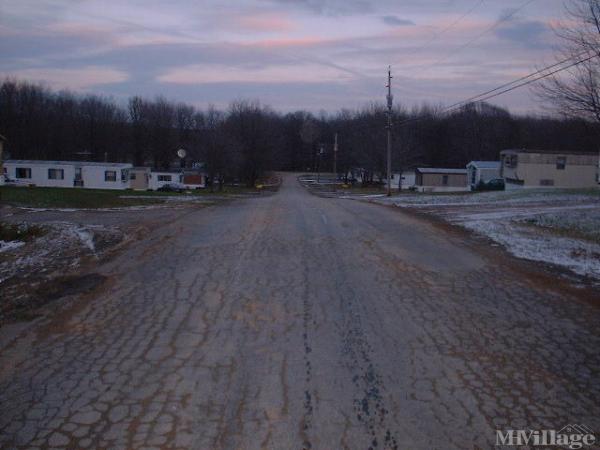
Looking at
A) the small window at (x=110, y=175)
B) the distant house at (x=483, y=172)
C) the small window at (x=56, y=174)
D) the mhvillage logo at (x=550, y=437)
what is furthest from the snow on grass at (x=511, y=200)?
the small window at (x=56, y=174)

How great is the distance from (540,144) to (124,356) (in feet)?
307

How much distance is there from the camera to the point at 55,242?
44.6 feet

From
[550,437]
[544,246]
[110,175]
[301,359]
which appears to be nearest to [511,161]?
[110,175]

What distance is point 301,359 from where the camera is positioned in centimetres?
606

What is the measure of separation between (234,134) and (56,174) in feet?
87.3

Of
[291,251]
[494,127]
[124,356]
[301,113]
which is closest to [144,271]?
[291,251]

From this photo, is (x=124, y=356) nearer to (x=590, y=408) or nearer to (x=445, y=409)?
(x=445, y=409)

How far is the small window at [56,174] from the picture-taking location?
61291 millimetres

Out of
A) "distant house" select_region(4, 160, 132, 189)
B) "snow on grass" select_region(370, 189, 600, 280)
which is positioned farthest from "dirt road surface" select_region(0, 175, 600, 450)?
"distant house" select_region(4, 160, 132, 189)

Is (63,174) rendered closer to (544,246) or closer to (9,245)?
(9,245)

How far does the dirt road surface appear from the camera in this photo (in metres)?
4.64

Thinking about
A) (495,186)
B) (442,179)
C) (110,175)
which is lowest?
(495,186)

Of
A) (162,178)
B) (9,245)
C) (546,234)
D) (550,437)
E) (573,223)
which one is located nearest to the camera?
(550,437)

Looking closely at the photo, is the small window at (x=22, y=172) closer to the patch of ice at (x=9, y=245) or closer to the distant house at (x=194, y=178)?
the distant house at (x=194, y=178)
